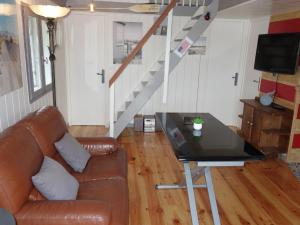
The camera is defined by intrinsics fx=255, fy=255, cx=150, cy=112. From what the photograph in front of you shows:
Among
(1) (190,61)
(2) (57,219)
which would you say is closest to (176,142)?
(2) (57,219)

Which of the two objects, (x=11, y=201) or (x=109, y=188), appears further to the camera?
(x=109, y=188)

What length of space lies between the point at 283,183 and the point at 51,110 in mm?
2847

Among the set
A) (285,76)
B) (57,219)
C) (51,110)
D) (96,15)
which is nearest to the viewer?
(57,219)

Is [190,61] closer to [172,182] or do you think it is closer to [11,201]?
[172,182]

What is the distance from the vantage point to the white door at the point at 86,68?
4.81 meters

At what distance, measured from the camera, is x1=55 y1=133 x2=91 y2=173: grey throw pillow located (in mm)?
2283

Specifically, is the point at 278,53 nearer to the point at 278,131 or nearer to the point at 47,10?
the point at 278,131

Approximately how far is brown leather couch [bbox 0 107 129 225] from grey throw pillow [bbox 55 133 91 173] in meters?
0.05

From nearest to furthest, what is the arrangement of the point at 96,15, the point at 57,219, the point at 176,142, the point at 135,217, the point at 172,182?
1. the point at 57,219
2. the point at 176,142
3. the point at 135,217
4. the point at 172,182
5. the point at 96,15

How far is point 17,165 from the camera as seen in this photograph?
160 centimetres

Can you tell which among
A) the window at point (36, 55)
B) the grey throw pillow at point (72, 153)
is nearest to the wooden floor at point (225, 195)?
the grey throw pillow at point (72, 153)

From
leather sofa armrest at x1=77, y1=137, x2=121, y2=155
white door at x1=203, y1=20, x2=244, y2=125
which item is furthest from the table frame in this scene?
white door at x1=203, y1=20, x2=244, y2=125

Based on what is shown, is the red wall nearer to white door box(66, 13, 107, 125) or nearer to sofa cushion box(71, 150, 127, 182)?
sofa cushion box(71, 150, 127, 182)

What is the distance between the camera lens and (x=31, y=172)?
174 cm
